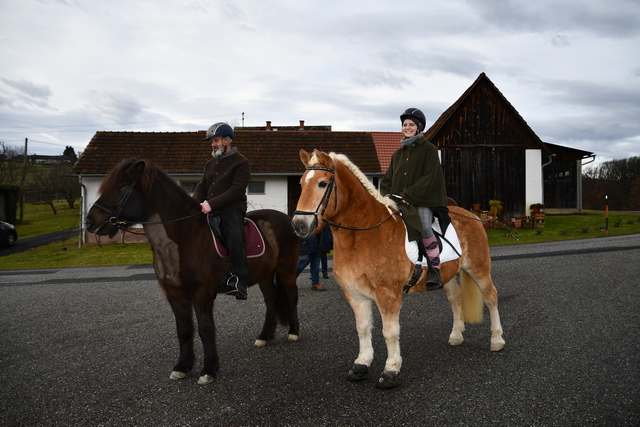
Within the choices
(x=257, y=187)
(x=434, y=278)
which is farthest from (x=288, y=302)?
(x=257, y=187)

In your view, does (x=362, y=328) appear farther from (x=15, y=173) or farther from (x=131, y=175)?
(x=15, y=173)

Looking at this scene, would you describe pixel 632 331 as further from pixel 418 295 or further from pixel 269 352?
pixel 269 352

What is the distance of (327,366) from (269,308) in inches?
52.1

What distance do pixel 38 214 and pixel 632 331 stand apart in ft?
140

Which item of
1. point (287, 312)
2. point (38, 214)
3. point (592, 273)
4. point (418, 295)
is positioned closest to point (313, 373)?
point (287, 312)

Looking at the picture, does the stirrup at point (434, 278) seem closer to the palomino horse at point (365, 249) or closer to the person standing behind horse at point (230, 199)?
the palomino horse at point (365, 249)

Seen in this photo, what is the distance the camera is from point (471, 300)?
5.39m

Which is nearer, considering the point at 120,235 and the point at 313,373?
the point at 313,373

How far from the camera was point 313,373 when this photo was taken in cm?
452

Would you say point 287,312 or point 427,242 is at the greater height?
point 427,242

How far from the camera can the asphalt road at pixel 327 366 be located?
3627 mm

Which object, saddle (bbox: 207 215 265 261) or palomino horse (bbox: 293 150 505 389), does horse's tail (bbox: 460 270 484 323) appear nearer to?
palomino horse (bbox: 293 150 505 389)

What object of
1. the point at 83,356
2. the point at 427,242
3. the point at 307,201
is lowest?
the point at 83,356

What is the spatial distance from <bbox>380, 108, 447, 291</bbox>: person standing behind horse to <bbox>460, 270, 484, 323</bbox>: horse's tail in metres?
1.13
